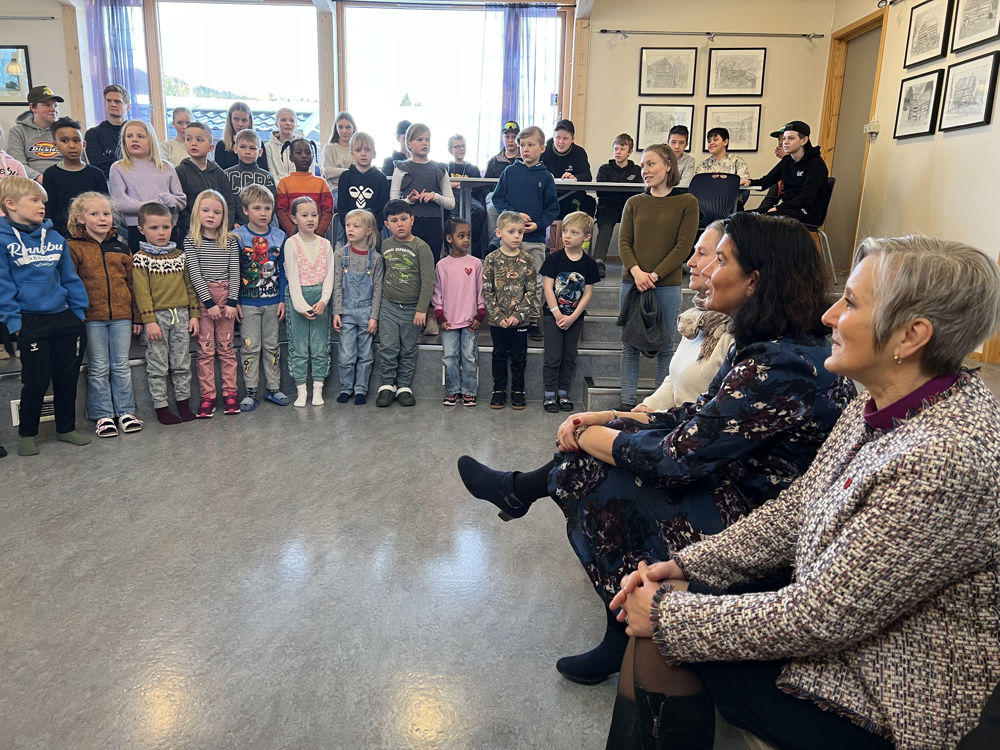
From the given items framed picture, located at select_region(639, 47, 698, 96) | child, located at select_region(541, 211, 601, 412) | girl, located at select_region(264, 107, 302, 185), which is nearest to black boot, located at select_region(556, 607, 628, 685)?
child, located at select_region(541, 211, 601, 412)

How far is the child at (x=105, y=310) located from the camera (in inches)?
134

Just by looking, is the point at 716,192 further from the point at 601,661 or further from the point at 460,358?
the point at 601,661

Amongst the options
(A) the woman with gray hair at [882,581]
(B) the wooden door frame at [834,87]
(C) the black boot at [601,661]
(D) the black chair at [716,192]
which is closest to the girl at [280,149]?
(D) the black chair at [716,192]

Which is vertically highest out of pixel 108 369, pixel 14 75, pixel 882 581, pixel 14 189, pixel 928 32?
pixel 928 32

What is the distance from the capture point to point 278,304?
4.04 meters

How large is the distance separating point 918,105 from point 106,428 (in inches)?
232

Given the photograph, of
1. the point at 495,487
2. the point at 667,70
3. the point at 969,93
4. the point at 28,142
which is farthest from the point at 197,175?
the point at 969,93

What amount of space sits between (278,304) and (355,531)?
2.03 meters

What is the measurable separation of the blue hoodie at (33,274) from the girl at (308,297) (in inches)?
43.6

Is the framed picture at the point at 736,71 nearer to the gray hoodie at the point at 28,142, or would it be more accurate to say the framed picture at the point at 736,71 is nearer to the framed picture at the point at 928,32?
the framed picture at the point at 928,32

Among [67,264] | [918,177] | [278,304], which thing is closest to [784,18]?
[918,177]

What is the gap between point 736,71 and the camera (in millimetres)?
6883

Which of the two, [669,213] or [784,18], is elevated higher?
[784,18]

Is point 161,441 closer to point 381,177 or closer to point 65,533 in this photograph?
point 65,533
